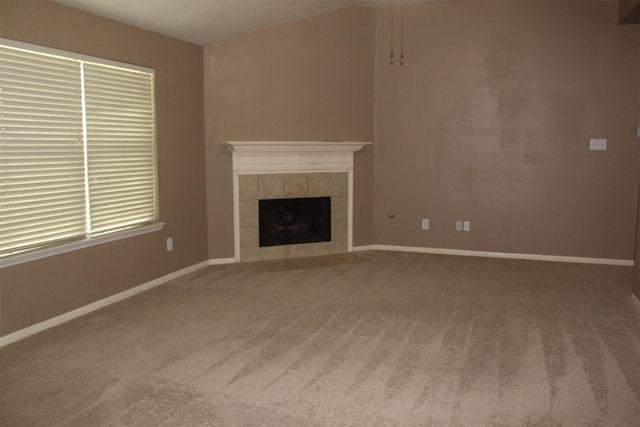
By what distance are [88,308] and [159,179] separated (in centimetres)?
132

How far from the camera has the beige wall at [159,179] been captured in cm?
352

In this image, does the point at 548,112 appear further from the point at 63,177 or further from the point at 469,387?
the point at 63,177

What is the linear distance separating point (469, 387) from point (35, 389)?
2272 mm

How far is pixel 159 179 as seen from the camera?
4.89 m

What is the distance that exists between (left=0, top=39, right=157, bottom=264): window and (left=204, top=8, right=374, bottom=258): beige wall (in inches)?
37.5

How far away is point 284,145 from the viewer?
583 centimetres

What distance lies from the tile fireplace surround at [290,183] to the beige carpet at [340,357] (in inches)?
35.3

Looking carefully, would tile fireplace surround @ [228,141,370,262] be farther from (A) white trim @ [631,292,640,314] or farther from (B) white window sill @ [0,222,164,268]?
(A) white trim @ [631,292,640,314]

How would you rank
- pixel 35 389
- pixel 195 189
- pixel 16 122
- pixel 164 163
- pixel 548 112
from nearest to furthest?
pixel 35 389
pixel 16 122
pixel 164 163
pixel 195 189
pixel 548 112

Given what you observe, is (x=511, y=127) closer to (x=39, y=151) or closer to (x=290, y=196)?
(x=290, y=196)

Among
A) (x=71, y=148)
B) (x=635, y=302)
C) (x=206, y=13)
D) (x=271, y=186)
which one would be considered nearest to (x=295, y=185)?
(x=271, y=186)

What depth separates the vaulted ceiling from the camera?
4012 millimetres

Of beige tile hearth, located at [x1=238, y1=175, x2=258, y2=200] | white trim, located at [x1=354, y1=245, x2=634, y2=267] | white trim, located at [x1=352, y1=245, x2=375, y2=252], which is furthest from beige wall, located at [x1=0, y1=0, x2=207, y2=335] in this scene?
white trim, located at [x1=354, y1=245, x2=634, y2=267]

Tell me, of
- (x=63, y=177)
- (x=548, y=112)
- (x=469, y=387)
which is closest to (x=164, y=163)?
(x=63, y=177)
